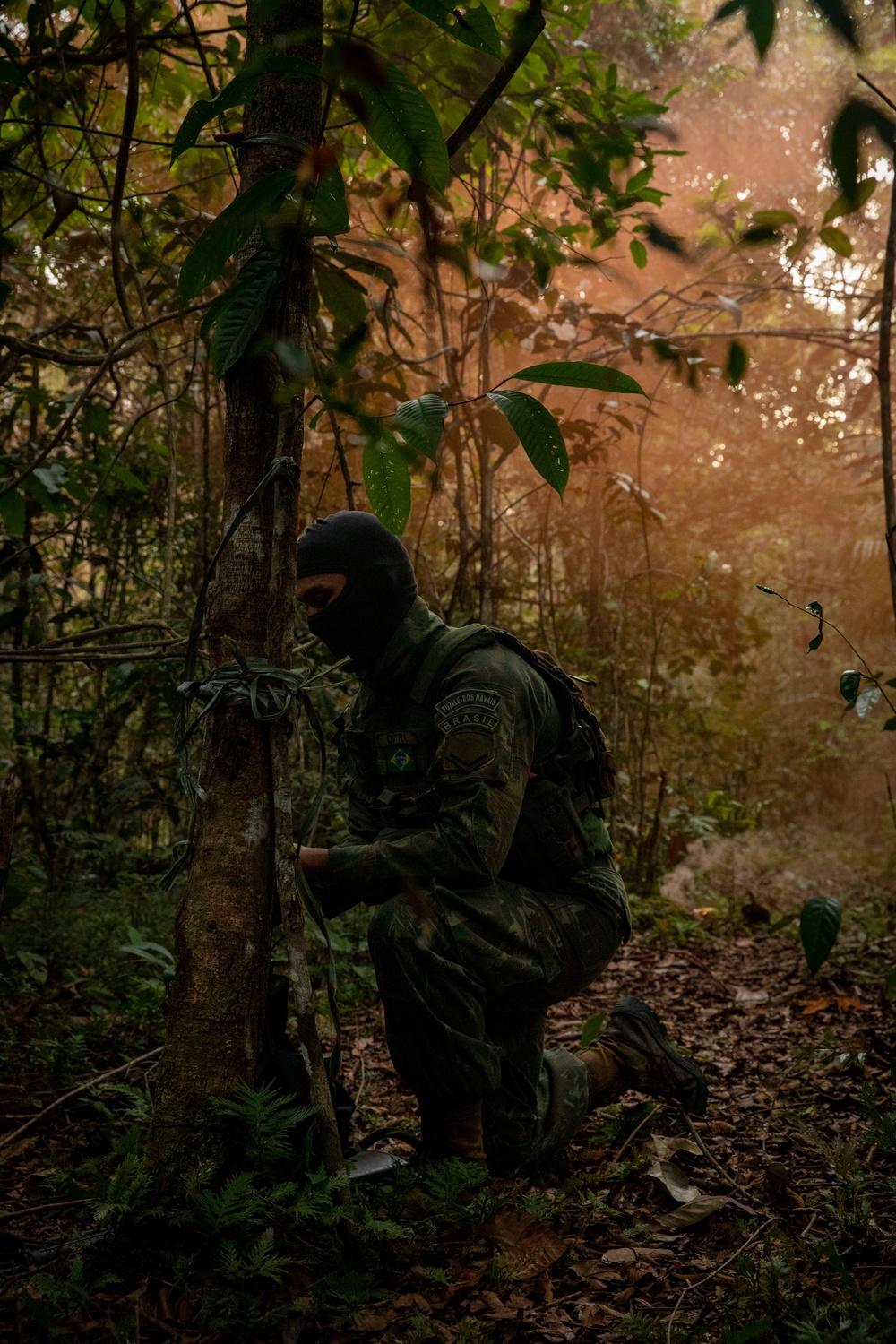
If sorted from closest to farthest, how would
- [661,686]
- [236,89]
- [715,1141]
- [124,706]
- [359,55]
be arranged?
[359,55] < [236,89] < [715,1141] < [124,706] < [661,686]

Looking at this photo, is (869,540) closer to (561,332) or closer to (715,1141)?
(561,332)

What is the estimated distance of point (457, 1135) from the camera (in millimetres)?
2432

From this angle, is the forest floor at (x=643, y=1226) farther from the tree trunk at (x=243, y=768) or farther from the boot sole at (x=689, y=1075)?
the tree trunk at (x=243, y=768)

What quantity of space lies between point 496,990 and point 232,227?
1.87m

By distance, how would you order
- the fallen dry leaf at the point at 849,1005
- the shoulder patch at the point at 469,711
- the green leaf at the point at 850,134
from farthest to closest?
the fallen dry leaf at the point at 849,1005
the shoulder patch at the point at 469,711
the green leaf at the point at 850,134

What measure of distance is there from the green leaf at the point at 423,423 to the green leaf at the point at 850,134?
0.62m

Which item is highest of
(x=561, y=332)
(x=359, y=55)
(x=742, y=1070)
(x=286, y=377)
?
(x=561, y=332)

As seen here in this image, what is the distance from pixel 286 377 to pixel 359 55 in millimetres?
760

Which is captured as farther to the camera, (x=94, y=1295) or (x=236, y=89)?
(x=94, y=1295)

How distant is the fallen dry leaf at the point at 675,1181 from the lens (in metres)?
2.37

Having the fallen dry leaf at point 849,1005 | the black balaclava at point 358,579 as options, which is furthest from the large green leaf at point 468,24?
the fallen dry leaf at point 849,1005

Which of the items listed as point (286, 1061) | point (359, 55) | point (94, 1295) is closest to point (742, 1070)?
point (286, 1061)

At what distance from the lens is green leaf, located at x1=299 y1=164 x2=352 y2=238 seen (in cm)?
149

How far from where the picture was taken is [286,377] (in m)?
1.90
